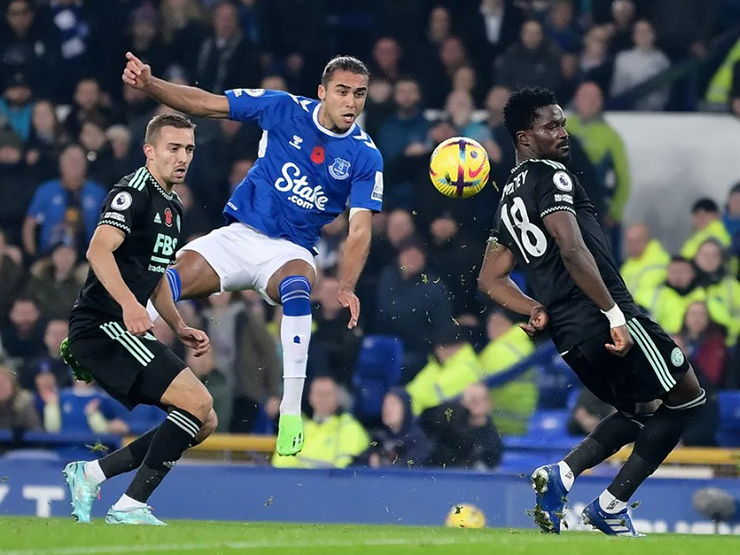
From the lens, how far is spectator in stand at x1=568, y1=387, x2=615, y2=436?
10.9m

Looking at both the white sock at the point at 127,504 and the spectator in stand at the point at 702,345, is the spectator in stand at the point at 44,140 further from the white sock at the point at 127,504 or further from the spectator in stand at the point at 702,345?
the white sock at the point at 127,504

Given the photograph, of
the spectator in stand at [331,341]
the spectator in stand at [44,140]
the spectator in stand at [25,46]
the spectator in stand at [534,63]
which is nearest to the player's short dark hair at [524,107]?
the spectator in stand at [331,341]

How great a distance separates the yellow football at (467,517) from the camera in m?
9.57

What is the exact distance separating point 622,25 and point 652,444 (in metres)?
6.39

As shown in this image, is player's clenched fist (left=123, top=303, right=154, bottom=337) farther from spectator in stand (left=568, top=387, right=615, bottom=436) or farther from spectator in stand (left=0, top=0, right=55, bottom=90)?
spectator in stand (left=0, top=0, right=55, bottom=90)

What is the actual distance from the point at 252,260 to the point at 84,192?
4548 mm

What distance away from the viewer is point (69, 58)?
13.5m

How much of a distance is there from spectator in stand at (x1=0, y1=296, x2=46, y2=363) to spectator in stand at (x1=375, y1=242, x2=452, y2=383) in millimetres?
2731

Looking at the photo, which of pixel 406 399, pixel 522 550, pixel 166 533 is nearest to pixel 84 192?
pixel 406 399

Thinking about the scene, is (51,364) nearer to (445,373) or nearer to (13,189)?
(13,189)

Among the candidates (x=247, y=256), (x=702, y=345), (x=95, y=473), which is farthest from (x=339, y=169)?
(x=702, y=345)

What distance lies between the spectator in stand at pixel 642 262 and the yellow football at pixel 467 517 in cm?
262

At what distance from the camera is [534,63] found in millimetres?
12617

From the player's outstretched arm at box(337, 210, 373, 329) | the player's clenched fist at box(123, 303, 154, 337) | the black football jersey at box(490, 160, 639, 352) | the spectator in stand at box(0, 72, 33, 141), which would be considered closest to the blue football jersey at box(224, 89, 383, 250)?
the player's outstretched arm at box(337, 210, 373, 329)
